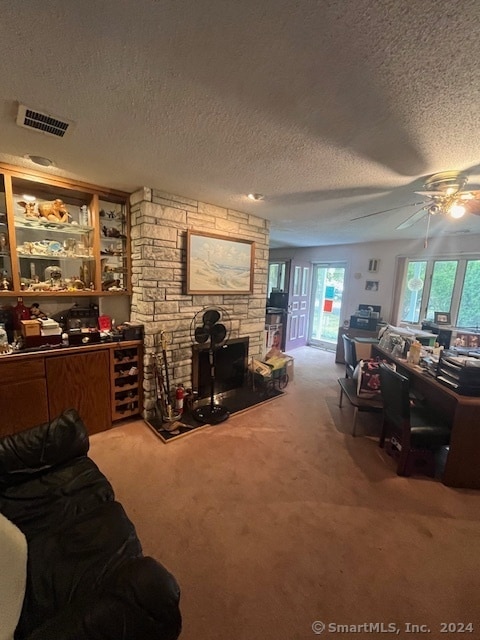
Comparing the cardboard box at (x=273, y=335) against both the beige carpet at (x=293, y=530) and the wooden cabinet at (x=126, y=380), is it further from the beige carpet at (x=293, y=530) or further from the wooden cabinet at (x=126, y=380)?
the wooden cabinet at (x=126, y=380)

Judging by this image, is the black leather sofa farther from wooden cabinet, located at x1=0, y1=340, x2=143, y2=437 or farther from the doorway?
the doorway

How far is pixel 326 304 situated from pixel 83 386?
5.22 metres

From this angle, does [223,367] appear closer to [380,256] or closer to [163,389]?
[163,389]

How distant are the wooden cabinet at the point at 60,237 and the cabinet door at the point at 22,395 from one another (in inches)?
25.7

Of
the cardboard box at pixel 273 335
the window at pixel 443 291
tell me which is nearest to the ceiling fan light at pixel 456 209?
the window at pixel 443 291

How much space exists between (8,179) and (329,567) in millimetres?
3499

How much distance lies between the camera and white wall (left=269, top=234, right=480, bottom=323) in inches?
167

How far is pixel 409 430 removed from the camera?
6.76ft

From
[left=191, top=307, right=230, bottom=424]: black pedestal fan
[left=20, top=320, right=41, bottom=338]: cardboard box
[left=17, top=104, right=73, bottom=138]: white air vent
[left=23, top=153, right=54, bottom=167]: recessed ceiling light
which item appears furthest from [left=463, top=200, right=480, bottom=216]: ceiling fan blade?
[left=20, top=320, right=41, bottom=338]: cardboard box

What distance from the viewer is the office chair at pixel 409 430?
2041 mm

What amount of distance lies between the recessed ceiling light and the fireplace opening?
2089 millimetres

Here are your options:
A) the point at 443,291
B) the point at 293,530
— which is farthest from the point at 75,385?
the point at 443,291

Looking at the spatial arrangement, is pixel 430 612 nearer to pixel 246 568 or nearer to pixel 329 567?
pixel 329 567

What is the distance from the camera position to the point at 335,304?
241 inches
